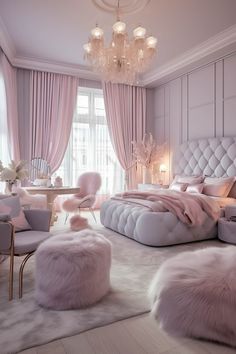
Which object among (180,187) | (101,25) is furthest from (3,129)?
(180,187)

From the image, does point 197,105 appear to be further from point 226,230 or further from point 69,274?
point 69,274

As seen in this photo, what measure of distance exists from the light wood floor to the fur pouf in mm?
68

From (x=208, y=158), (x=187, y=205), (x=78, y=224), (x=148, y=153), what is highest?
(x=148, y=153)

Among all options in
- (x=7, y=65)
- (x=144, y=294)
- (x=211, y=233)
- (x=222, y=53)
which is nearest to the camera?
(x=144, y=294)

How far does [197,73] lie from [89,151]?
2.93m

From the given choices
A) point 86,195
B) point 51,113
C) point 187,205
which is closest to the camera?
point 187,205

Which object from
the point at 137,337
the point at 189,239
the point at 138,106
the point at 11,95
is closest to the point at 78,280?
the point at 137,337

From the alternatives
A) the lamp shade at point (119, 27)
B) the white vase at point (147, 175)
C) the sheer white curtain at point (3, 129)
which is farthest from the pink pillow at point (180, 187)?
the sheer white curtain at point (3, 129)

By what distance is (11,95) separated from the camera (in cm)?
541

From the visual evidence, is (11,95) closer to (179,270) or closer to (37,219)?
(37,219)

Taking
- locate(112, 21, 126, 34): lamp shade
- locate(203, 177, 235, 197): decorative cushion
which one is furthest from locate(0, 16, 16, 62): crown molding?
locate(203, 177, 235, 197): decorative cushion

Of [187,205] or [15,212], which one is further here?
[187,205]

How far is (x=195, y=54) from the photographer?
5.15 metres

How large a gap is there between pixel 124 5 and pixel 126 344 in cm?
395
